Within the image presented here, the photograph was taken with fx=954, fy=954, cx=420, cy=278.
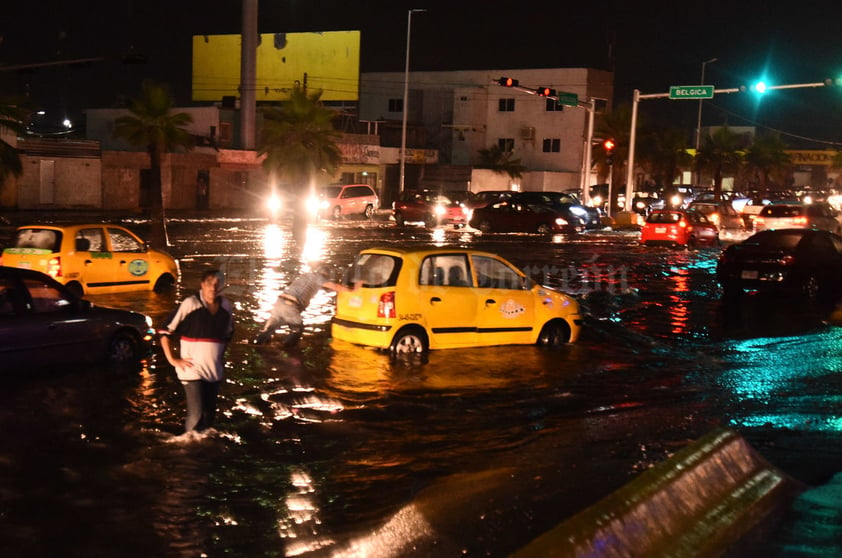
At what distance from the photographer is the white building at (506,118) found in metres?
74.0

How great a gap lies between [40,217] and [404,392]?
34052 mm

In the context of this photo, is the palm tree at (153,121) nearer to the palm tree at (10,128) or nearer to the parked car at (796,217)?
the palm tree at (10,128)

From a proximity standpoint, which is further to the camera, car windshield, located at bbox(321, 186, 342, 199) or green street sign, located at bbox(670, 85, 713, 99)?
car windshield, located at bbox(321, 186, 342, 199)

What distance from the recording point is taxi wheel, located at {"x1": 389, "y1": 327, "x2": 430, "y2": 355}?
1248 centimetres

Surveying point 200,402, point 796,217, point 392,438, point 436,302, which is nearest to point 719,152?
point 796,217

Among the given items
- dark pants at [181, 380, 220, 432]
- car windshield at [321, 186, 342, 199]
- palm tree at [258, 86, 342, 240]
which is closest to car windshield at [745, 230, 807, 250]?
dark pants at [181, 380, 220, 432]

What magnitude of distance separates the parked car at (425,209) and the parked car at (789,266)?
85.0ft

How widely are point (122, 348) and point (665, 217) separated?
2683 centimetres

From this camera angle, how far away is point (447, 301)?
41.8 feet

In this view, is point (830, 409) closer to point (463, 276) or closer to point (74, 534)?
point (463, 276)

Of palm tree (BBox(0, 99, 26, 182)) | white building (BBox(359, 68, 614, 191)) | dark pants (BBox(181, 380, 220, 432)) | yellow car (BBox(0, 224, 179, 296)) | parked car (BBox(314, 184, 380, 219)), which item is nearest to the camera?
dark pants (BBox(181, 380, 220, 432))

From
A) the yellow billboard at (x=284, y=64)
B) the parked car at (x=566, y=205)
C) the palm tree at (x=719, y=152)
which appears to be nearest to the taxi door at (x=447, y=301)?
the parked car at (x=566, y=205)

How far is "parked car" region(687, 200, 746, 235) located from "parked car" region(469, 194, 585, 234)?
598cm

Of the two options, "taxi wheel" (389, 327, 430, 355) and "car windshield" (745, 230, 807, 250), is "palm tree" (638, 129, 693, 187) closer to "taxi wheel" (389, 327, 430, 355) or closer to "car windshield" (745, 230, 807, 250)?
"car windshield" (745, 230, 807, 250)
